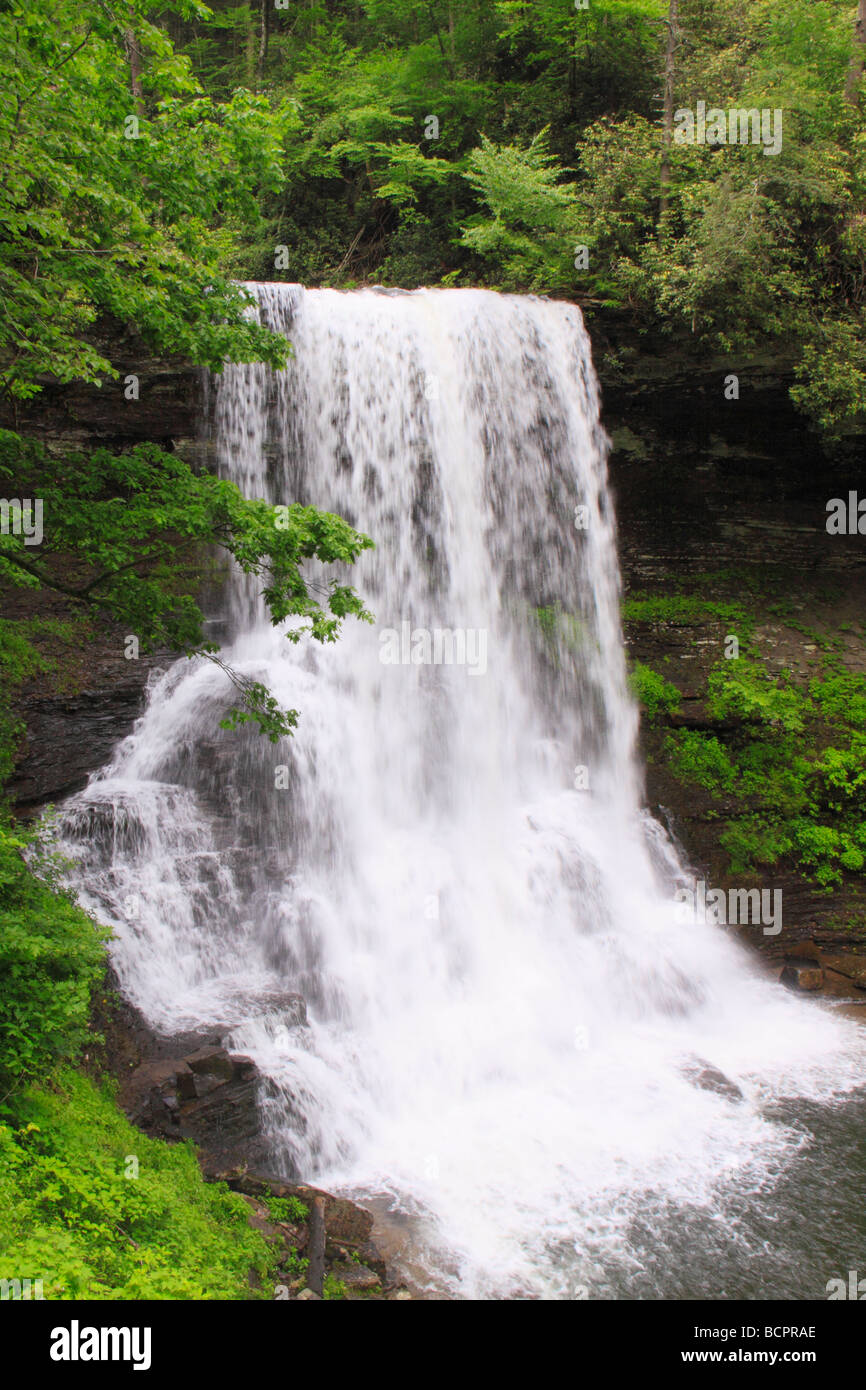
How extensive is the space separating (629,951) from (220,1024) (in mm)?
5558

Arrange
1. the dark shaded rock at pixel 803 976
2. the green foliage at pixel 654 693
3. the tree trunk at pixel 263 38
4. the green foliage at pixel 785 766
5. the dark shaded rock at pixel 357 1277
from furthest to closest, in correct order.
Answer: the tree trunk at pixel 263 38
the green foliage at pixel 654 693
the green foliage at pixel 785 766
the dark shaded rock at pixel 803 976
the dark shaded rock at pixel 357 1277

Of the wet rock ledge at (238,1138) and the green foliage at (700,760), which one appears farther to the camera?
the green foliage at (700,760)

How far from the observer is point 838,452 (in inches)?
556

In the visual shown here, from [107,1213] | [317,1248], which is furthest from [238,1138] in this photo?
[107,1213]

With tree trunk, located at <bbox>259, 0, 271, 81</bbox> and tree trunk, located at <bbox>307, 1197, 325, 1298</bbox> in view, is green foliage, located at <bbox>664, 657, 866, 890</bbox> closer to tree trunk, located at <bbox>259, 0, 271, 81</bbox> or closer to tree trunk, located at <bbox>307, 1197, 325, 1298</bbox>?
tree trunk, located at <bbox>307, 1197, 325, 1298</bbox>

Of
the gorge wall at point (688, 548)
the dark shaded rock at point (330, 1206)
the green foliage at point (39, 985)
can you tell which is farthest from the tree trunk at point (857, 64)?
the dark shaded rock at point (330, 1206)

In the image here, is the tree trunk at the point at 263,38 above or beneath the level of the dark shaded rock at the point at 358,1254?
above

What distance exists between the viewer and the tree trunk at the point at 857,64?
13.6 m

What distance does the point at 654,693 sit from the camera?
13578mm

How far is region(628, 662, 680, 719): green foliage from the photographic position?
13.5m

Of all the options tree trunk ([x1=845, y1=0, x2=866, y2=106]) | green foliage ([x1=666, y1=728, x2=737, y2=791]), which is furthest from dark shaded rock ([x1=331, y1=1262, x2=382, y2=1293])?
tree trunk ([x1=845, y1=0, x2=866, y2=106])

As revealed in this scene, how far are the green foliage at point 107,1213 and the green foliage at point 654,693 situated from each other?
32.2 feet

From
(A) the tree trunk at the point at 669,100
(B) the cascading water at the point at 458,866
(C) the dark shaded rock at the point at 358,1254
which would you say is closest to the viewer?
(C) the dark shaded rock at the point at 358,1254

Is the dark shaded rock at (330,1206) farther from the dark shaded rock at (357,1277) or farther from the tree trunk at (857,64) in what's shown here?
the tree trunk at (857,64)
